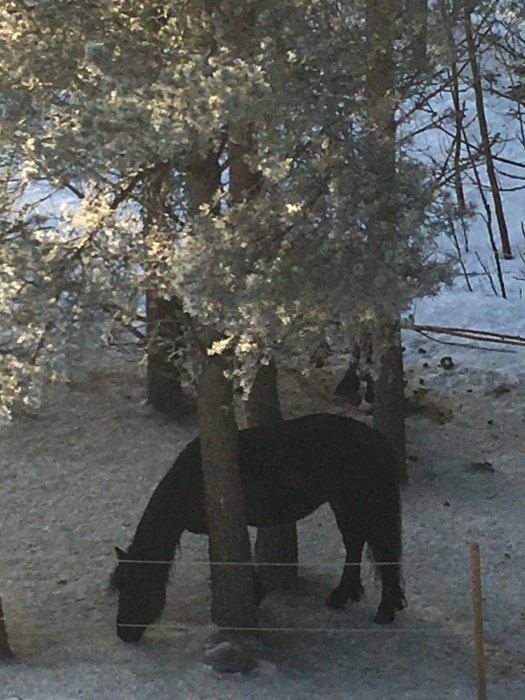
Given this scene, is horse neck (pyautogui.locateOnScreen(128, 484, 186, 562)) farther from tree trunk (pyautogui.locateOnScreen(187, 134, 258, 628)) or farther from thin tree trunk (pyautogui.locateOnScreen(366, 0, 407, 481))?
thin tree trunk (pyautogui.locateOnScreen(366, 0, 407, 481))

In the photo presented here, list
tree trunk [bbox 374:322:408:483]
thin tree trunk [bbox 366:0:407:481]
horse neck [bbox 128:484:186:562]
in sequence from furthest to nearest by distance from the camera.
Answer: tree trunk [bbox 374:322:408:483], horse neck [bbox 128:484:186:562], thin tree trunk [bbox 366:0:407:481]

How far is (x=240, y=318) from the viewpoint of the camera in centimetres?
520

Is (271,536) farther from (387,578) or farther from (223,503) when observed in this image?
(223,503)

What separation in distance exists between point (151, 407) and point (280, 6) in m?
6.32

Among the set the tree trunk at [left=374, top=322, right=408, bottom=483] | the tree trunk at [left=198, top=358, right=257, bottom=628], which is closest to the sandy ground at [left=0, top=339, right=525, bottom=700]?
the tree trunk at [left=198, top=358, right=257, bottom=628]

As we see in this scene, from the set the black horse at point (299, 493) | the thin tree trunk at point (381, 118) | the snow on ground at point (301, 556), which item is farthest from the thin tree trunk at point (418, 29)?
the black horse at point (299, 493)

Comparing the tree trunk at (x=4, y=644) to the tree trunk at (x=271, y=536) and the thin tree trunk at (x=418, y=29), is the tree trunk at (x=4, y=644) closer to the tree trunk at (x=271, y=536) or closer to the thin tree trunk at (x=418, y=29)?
the tree trunk at (x=271, y=536)

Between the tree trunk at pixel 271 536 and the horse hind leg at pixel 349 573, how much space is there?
41 cm

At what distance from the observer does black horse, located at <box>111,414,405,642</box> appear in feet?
21.9

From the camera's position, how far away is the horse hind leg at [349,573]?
720 cm

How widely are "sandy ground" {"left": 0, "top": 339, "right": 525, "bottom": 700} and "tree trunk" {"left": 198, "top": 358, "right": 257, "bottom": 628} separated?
0.24m

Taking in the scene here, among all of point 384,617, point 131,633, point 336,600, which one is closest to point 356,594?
point 336,600

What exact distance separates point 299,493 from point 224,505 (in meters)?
0.73

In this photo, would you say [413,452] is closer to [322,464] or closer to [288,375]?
[288,375]
